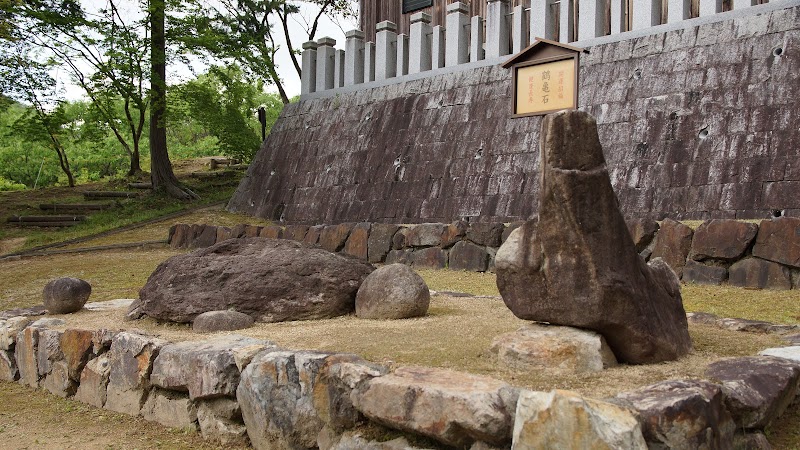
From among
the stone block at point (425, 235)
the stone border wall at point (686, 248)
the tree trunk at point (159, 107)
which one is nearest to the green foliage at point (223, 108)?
the tree trunk at point (159, 107)

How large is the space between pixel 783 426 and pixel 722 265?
14.6 ft

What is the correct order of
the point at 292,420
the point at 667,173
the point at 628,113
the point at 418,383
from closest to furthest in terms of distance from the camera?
the point at 418,383, the point at 292,420, the point at 667,173, the point at 628,113

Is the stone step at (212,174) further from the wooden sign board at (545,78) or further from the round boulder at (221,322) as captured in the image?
the round boulder at (221,322)

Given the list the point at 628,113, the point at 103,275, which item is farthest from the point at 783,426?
the point at 103,275

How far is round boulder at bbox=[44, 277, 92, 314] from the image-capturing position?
7.50m

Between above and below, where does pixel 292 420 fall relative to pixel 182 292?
below

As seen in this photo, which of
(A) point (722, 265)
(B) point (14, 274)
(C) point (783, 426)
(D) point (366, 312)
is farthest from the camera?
(B) point (14, 274)

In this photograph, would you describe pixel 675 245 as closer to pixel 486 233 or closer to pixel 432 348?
pixel 486 233

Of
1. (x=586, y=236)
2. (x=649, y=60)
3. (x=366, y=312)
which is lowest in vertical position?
(x=366, y=312)

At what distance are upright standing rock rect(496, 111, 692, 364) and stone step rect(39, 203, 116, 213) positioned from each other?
1771 cm

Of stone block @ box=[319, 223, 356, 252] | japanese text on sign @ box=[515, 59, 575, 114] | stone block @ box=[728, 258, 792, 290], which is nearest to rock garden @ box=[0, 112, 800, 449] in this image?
stone block @ box=[728, 258, 792, 290]

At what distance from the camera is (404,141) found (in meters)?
15.3

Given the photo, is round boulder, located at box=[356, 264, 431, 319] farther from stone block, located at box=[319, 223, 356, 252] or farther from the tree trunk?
the tree trunk

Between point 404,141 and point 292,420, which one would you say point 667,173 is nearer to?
point 404,141
